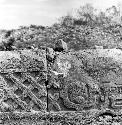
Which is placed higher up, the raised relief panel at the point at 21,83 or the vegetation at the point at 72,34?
the vegetation at the point at 72,34

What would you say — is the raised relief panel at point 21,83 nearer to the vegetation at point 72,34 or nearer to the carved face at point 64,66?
the carved face at point 64,66

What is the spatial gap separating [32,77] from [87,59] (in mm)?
676

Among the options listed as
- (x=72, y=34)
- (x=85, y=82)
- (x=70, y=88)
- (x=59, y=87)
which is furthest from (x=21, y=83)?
(x=72, y=34)

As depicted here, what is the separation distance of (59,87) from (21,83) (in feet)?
1.41

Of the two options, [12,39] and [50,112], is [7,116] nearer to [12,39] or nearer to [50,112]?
[50,112]

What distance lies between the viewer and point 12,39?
31.7 feet

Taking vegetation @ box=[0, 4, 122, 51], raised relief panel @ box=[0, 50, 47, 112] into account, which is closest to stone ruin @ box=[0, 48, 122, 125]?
raised relief panel @ box=[0, 50, 47, 112]

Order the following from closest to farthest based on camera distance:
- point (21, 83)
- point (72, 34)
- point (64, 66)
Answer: point (21, 83) < point (64, 66) < point (72, 34)

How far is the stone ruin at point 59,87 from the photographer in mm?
2891

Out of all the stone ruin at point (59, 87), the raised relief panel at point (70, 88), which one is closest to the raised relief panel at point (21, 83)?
the stone ruin at point (59, 87)

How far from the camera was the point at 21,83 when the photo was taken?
2.89 metres

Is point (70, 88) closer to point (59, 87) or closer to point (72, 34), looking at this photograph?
point (59, 87)

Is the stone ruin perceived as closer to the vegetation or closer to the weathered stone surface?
the weathered stone surface

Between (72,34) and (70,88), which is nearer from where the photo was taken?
(70,88)
